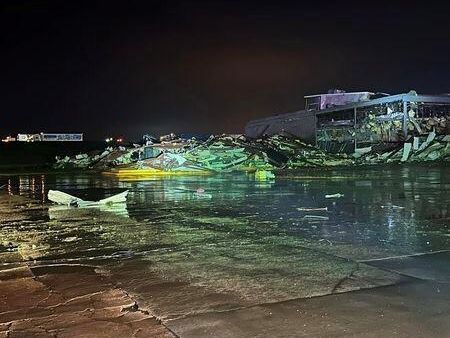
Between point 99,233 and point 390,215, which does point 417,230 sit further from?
point 99,233

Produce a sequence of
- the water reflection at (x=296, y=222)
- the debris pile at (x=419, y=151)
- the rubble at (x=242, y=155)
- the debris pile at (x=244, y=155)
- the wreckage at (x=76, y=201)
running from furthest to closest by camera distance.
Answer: the debris pile at (x=419, y=151)
the debris pile at (x=244, y=155)
the rubble at (x=242, y=155)
the wreckage at (x=76, y=201)
the water reflection at (x=296, y=222)

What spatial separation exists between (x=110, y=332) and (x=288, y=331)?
1.47 meters

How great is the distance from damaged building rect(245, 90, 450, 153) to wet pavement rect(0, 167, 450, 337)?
104 feet

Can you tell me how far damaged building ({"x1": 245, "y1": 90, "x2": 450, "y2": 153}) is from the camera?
141 ft

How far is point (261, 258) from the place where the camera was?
6.92 meters

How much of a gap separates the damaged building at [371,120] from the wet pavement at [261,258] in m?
31.7

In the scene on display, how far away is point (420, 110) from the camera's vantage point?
145 ft

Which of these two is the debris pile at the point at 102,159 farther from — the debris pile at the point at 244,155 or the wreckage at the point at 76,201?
the wreckage at the point at 76,201

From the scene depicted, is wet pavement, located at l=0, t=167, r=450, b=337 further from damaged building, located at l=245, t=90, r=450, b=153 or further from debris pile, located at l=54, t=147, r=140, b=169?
damaged building, located at l=245, t=90, r=450, b=153

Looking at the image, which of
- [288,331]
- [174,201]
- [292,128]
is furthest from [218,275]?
[292,128]

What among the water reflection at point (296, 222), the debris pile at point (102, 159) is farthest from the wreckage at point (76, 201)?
the debris pile at point (102, 159)

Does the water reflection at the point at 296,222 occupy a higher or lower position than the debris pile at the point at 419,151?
lower

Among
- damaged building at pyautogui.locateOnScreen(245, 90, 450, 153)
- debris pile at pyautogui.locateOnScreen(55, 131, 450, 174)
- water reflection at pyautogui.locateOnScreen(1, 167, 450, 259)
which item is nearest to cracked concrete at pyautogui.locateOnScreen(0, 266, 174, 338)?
water reflection at pyautogui.locateOnScreen(1, 167, 450, 259)

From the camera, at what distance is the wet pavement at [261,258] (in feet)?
Answer: 14.8
